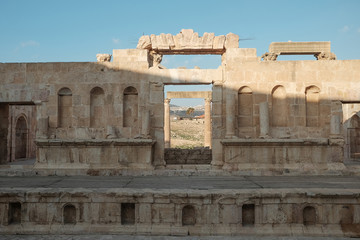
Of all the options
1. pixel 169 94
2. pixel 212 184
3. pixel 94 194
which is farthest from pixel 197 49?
pixel 169 94

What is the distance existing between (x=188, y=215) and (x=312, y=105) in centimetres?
680

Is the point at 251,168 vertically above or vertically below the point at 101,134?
below

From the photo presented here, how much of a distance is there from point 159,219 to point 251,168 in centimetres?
451

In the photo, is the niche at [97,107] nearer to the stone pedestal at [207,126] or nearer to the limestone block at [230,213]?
the limestone block at [230,213]

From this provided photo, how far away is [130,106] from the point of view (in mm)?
11422

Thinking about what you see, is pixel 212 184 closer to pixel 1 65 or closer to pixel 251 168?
pixel 251 168

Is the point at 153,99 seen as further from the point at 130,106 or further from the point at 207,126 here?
the point at 207,126

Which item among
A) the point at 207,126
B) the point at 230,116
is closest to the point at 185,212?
the point at 230,116

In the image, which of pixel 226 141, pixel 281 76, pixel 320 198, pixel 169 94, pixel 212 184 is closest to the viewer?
pixel 320 198

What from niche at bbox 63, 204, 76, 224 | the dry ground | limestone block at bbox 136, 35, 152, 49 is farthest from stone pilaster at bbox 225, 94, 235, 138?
the dry ground

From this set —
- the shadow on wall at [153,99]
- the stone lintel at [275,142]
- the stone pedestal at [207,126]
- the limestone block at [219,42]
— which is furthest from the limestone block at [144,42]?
the stone pedestal at [207,126]

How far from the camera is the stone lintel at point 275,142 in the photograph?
10320mm

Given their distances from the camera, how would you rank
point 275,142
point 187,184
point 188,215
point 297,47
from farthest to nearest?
point 297,47 → point 275,142 → point 187,184 → point 188,215

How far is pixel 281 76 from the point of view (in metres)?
11.1
